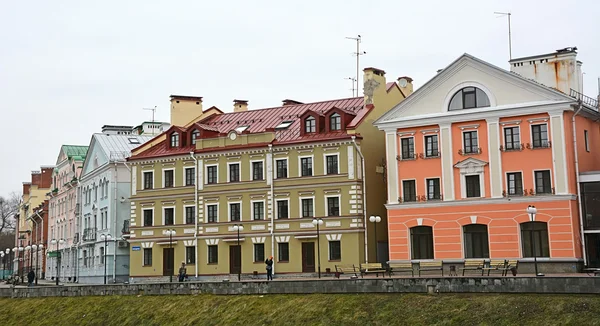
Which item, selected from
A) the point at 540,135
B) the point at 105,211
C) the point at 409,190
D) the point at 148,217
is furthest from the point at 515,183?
the point at 105,211

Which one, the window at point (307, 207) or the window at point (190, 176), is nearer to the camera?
the window at point (307, 207)

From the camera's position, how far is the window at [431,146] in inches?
1923

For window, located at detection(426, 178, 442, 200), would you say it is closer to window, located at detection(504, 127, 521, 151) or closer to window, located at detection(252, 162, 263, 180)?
window, located at detection(504, 127, 521, 151)

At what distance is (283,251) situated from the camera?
54.1 m

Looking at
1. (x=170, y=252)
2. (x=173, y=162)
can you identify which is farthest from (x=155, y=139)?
(x=170, y=252)

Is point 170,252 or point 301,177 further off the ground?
point 301,177

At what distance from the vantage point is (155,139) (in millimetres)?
61500

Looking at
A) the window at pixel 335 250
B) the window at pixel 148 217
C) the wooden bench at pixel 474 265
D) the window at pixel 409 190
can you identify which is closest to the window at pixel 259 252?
the window at pixel 335 250

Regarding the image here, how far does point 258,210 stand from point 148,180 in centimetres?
957

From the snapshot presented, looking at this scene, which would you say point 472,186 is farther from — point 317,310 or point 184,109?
point 184,109

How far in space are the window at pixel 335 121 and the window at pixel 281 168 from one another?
3855mm

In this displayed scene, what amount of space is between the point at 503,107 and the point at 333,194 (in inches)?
473

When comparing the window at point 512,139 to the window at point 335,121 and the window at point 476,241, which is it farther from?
the window at point 335,121

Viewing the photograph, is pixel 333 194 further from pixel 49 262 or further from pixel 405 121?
pixel 49 262
